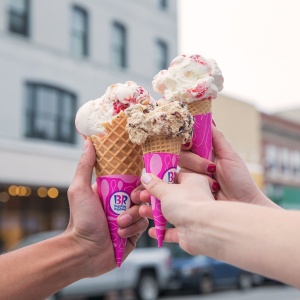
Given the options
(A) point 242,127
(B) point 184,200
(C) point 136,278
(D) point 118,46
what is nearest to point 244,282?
(C) point 136,278

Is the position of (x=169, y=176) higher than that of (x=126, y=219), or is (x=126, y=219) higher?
(x=169, y=176)

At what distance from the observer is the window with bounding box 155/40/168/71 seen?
2167cm

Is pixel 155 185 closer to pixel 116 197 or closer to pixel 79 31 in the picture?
pixel 116 197

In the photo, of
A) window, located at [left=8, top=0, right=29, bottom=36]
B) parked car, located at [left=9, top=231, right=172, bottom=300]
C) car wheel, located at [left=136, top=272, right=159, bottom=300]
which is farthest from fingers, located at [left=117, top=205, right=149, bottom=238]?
window, located at [left=8, top=0, right=29, bottom=36]

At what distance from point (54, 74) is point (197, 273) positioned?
300 inches

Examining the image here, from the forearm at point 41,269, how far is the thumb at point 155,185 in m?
0.57

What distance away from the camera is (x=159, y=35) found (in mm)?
21672

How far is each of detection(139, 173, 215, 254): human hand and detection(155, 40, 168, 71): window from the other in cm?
1997

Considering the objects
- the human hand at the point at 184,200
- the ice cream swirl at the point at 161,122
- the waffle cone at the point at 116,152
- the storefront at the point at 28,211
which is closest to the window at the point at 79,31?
the storefront at the point at 28,211

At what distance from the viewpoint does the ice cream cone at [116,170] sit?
229cm

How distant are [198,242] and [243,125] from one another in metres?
24.7

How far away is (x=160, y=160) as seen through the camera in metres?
→ 2.09

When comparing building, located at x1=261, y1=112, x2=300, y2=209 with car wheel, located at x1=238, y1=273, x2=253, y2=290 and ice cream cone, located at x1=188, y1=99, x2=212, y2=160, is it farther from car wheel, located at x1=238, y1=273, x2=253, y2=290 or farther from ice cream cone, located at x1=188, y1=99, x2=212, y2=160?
ice cream cone, located at x1=188, y1=99, x2=212, y2=160

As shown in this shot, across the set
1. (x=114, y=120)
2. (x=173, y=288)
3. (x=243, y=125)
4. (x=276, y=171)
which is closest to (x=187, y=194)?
(x=114, y=120)
